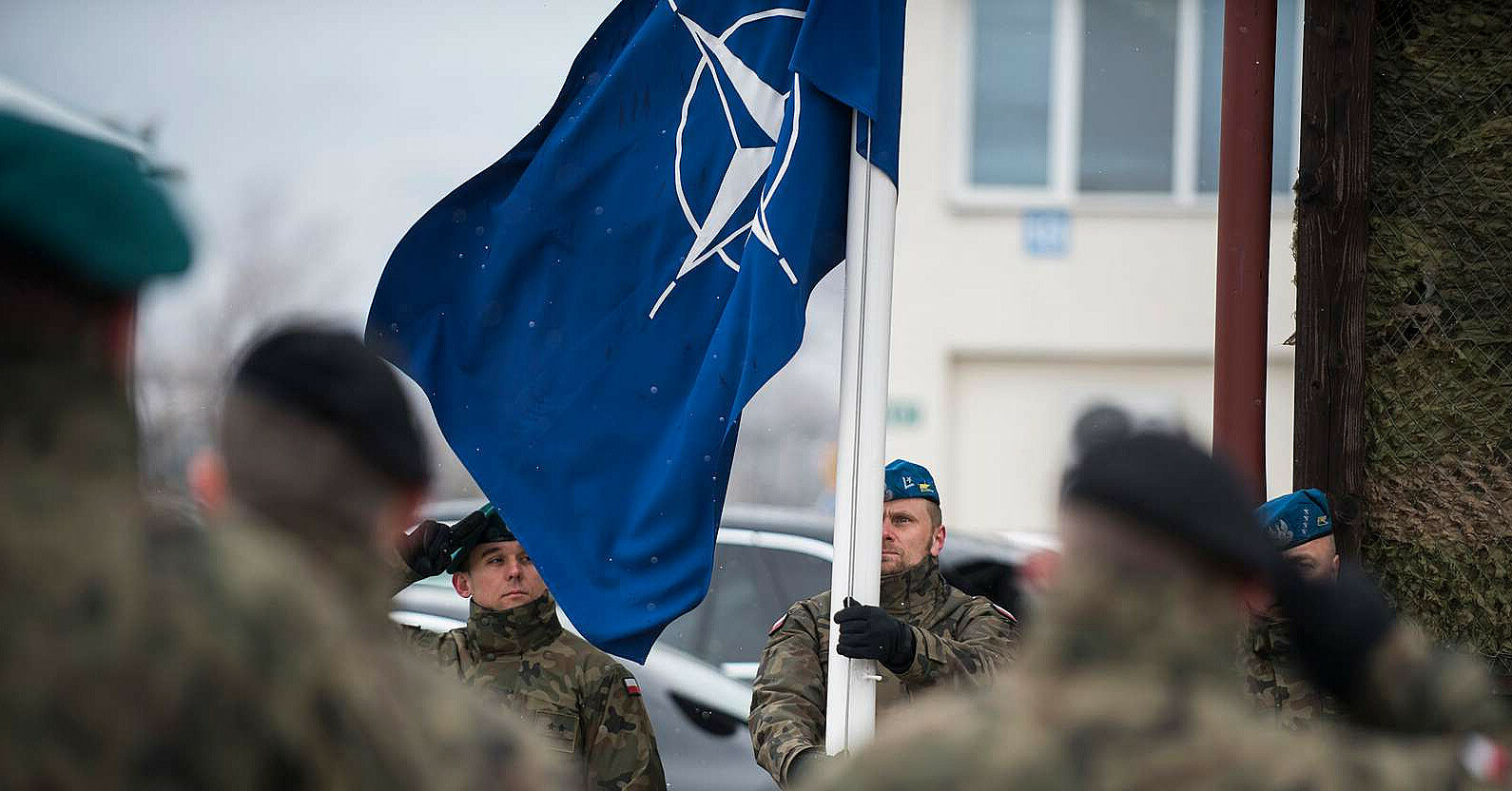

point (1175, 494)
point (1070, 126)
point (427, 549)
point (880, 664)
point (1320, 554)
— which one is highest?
point (1070, 126)

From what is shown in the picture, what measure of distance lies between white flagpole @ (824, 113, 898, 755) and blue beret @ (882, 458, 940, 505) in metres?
0.80

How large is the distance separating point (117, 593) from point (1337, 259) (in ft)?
12.8

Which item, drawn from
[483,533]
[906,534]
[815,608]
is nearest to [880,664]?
[815,608]

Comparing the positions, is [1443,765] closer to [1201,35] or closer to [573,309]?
[573,309]

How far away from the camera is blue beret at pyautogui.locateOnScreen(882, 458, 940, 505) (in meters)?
4.73

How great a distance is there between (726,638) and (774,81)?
2792mm

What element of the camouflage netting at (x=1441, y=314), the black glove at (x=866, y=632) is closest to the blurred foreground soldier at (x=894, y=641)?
the black glove at (x=866, y=632)

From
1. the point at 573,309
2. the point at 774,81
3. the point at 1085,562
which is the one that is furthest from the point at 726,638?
the point at 1085,562

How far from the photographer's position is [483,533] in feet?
15.7

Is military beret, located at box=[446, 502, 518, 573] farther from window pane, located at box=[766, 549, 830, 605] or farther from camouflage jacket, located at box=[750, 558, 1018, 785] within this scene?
window pane, located at box=[766, 549, 830, 605]

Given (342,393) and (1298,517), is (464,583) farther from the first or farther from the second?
(342,393)

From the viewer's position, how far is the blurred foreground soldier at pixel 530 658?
4.48 m

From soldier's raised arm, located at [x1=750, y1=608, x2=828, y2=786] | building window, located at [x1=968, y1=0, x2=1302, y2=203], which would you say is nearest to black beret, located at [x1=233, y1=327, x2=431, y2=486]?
soldier's raised arm, located at [x1=750, y1=608, x2=828, y2=786]

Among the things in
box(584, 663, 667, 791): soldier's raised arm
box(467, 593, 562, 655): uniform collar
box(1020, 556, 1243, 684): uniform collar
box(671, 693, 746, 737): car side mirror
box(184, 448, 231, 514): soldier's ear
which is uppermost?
box(184, 448, 231, 514): soldier's ear
